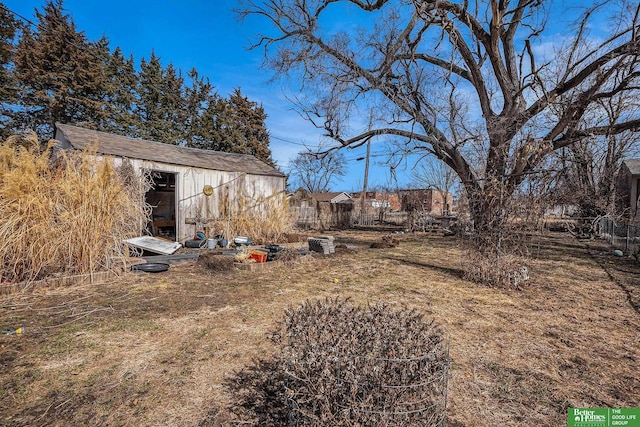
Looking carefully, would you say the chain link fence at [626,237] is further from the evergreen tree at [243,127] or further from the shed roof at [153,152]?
the evergreen tree at [243,127]

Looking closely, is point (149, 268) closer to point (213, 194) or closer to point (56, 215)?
point (56, 215)

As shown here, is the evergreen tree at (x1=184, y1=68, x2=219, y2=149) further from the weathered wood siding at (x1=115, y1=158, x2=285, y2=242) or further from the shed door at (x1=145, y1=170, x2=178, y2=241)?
the weathered wood siding at (x1=115, y1=158, x2=285, y2=242)

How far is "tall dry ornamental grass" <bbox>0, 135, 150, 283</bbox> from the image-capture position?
15.2 feet

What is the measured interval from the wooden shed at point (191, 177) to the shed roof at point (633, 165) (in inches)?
682

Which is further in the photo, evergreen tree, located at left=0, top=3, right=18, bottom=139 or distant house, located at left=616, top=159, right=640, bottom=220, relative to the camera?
evergreen tree, located at left=0, top=3, right=18, bottom=139

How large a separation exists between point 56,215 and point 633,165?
24123 millimetres

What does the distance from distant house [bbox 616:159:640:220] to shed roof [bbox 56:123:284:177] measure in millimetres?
17303

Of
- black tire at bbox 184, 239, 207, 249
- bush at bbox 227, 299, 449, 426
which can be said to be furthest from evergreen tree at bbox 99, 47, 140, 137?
bush at bbox 227, 299, 449, 426

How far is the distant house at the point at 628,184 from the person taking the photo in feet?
49.6

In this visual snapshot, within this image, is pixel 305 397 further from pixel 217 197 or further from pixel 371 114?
pixel 371 114

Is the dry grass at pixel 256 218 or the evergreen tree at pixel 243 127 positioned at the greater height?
the evergreen tree at pixel 243 127

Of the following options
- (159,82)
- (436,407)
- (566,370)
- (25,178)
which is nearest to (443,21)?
(566,370)

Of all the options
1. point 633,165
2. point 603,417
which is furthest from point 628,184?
point 603,417

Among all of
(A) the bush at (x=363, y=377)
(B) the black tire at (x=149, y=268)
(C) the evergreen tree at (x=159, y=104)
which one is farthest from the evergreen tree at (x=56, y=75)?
(A) the bush at (x=363, y=377)
